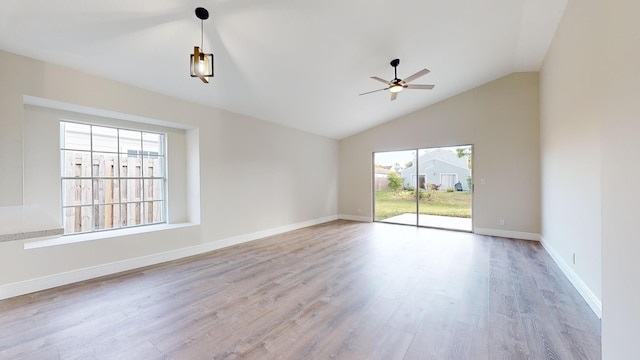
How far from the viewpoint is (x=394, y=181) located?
23.5 ft

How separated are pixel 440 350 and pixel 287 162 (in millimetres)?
4943

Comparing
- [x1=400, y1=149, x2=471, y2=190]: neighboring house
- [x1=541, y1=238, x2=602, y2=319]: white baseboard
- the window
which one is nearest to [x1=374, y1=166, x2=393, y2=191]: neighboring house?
[x1=400, y1=149, x2=471, y2=190]: neighboring house

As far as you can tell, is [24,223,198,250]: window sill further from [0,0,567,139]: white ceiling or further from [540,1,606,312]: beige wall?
[540,1,606,312]: beige wall

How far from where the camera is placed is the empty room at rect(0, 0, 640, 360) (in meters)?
1.96

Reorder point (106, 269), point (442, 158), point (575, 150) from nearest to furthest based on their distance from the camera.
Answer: point (575, 150) < point (106, 269) < point (442, 158)

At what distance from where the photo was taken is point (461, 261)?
3.94 meters

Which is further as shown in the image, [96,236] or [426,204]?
[426,204]

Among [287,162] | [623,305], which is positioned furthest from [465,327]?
[287,162]

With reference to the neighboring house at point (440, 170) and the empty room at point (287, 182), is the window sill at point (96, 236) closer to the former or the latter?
the empty room at point (287, 182)

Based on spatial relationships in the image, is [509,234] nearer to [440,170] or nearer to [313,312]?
[440,170]

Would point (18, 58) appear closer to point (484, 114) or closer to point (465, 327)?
point (465, 327)

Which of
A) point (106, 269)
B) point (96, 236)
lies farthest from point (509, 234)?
point (96, 236)

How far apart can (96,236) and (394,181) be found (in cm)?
642

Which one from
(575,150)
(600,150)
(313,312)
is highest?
(575,150)
